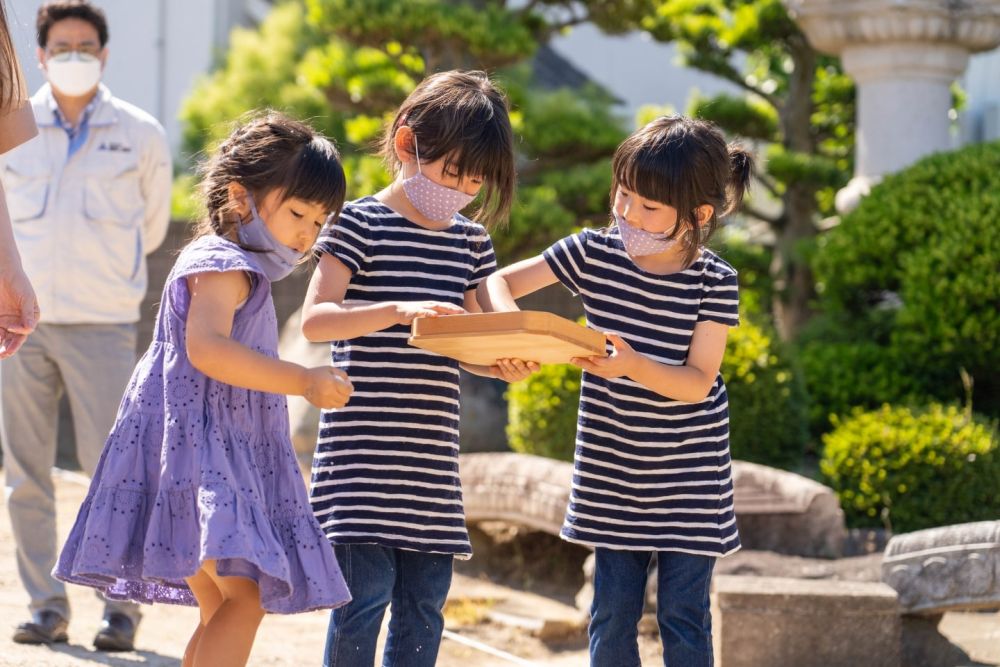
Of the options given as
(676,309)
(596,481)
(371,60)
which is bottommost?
(596,481)

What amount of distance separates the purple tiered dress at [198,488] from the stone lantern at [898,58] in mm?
5254

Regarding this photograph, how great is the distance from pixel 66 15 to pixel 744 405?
3.22 metres

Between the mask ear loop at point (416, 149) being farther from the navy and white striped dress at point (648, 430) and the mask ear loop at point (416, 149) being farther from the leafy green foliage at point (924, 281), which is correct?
the leafy green foliage at point (924, 281)

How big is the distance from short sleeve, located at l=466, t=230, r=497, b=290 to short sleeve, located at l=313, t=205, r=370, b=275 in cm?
28

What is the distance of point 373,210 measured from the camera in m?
3.15

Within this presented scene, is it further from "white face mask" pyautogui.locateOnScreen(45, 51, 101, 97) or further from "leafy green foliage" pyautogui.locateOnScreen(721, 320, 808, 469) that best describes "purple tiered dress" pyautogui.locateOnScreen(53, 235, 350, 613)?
"leafy green foliage" pyautogui.locateOnScreen(721, 320, 808, 469)

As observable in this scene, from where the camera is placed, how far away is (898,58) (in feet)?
24.7

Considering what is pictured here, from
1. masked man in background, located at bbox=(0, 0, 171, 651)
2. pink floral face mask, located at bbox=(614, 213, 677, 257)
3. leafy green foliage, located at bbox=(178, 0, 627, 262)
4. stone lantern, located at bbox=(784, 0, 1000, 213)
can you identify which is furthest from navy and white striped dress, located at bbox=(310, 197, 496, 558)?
stone lantern, located at bbox=(784, 0, 1000, 213)

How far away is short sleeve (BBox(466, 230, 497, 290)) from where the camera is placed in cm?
327

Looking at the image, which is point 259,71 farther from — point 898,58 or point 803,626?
point 803,626

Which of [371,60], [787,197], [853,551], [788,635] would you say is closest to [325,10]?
[371,60]

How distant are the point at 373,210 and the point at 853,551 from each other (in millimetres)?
3005

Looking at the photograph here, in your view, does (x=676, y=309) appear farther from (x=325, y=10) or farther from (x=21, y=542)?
(x=325, y=10)

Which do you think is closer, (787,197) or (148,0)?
(787,197)
